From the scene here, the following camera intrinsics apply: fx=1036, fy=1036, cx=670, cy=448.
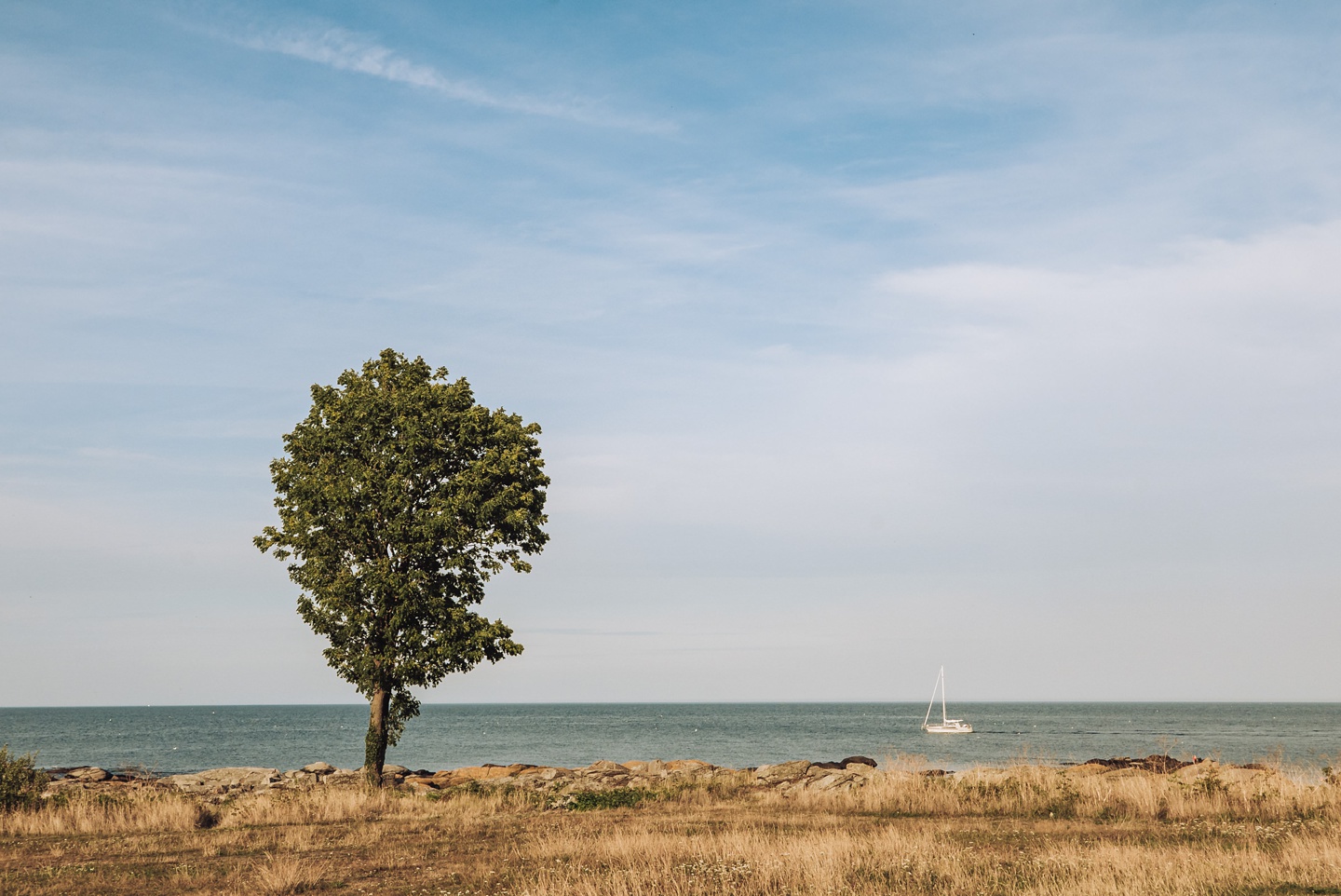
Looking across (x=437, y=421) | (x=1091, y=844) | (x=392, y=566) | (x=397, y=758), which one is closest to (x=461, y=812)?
(x=392, y=566)

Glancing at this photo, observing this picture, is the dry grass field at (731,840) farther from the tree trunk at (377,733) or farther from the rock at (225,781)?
the rock at (225,781)

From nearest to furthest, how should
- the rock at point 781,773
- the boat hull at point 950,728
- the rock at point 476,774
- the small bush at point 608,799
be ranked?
the small bush at point 608,799 < the rock at point 781,773 < the rock at point 476,774 < the boat hull at point 950,728

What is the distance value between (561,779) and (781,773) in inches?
286

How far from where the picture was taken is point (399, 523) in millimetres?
28203

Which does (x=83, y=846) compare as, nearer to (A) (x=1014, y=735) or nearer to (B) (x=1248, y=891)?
(B) (x=1248, y=891)

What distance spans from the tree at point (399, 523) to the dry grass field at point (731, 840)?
12.7 ft

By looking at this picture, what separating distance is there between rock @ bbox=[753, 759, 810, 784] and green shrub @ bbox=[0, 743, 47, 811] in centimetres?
1906

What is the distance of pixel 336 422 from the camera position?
1163 inches

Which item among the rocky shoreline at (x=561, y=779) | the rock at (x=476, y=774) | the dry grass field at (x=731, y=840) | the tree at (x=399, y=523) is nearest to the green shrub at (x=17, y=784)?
the dry grass field at (x=731, y=840)

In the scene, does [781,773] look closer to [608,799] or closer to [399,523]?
[608,799]

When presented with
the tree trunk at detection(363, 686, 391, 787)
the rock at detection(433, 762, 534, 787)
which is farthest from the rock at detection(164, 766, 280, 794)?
the rock at detection(433, 762, 534, 787)

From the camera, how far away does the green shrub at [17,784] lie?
2320cm

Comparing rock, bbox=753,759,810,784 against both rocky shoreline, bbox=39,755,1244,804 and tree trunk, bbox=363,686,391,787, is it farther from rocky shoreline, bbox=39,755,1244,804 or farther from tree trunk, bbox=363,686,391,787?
tree trunk, bbox=363,686,391,787

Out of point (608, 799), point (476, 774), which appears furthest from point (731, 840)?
point (476, 774)
